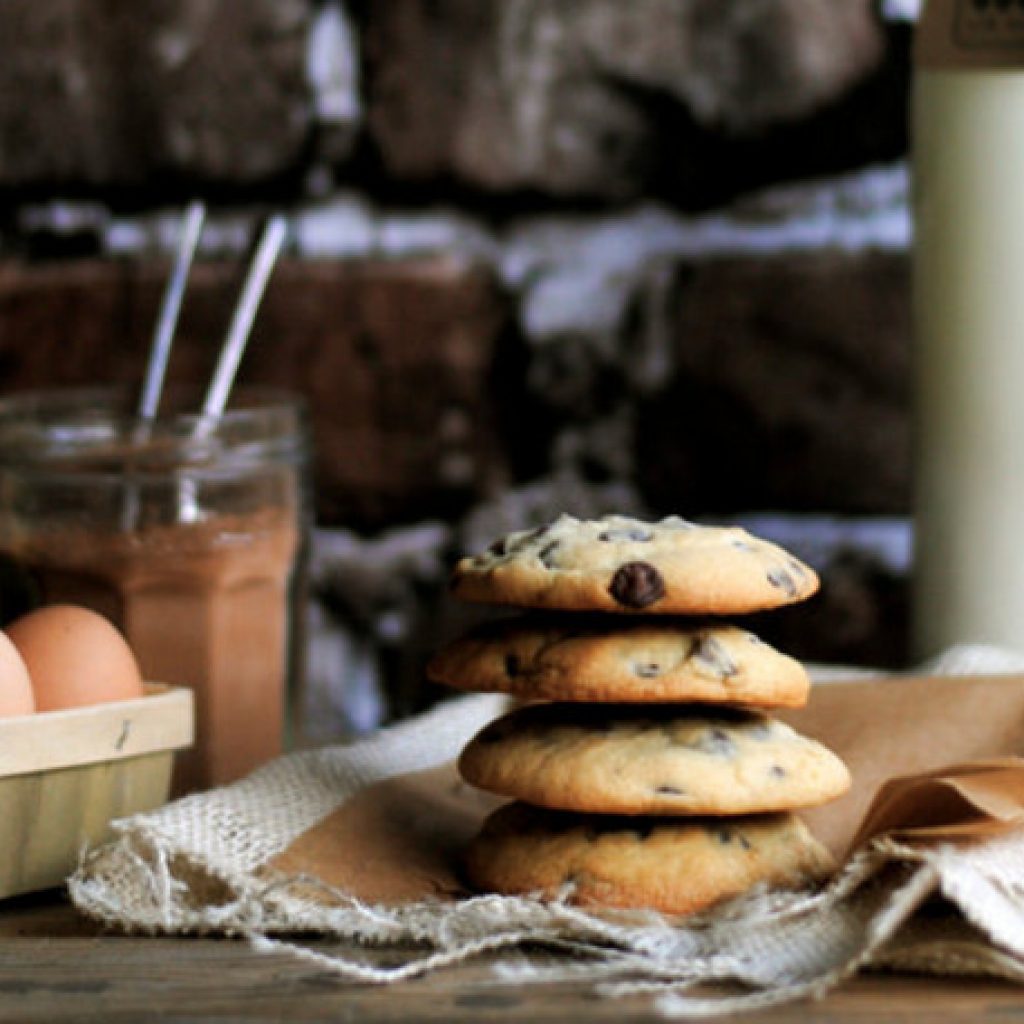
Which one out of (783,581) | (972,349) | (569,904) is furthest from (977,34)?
(569,904)

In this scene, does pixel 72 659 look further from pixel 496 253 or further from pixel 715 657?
pixel 496 253

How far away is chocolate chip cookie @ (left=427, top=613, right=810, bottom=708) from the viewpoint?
1.86 ft

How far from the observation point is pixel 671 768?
1.86 ft

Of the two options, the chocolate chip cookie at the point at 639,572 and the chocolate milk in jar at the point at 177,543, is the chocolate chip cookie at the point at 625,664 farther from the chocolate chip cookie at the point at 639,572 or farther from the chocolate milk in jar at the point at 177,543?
the chocolate milk in jar at the point at 177,543

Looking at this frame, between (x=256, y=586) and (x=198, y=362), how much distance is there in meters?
0.29

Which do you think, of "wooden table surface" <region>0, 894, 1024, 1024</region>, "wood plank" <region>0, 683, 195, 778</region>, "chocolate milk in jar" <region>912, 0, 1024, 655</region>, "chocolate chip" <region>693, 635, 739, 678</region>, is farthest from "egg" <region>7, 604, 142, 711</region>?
"chocolate milk in jar" <region>912, 0, 1024, 655</region>

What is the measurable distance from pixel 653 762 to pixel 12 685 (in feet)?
0.73

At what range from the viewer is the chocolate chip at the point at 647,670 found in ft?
1.86

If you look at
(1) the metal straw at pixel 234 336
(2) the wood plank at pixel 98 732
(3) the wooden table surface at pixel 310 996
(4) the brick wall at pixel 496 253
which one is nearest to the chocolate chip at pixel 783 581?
(3) the wooden table surface at pixel 310 996

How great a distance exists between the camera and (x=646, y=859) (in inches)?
22.8

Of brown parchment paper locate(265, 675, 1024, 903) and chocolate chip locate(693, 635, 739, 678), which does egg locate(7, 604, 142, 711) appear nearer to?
brown parchment paper locate(265, 675, 1024, 903)

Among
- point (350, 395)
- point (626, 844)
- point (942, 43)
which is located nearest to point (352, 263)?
point (350, 395)

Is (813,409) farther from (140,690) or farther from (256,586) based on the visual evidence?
(140,690)

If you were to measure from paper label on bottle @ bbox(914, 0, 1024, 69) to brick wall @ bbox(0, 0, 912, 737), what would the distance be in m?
0.26
